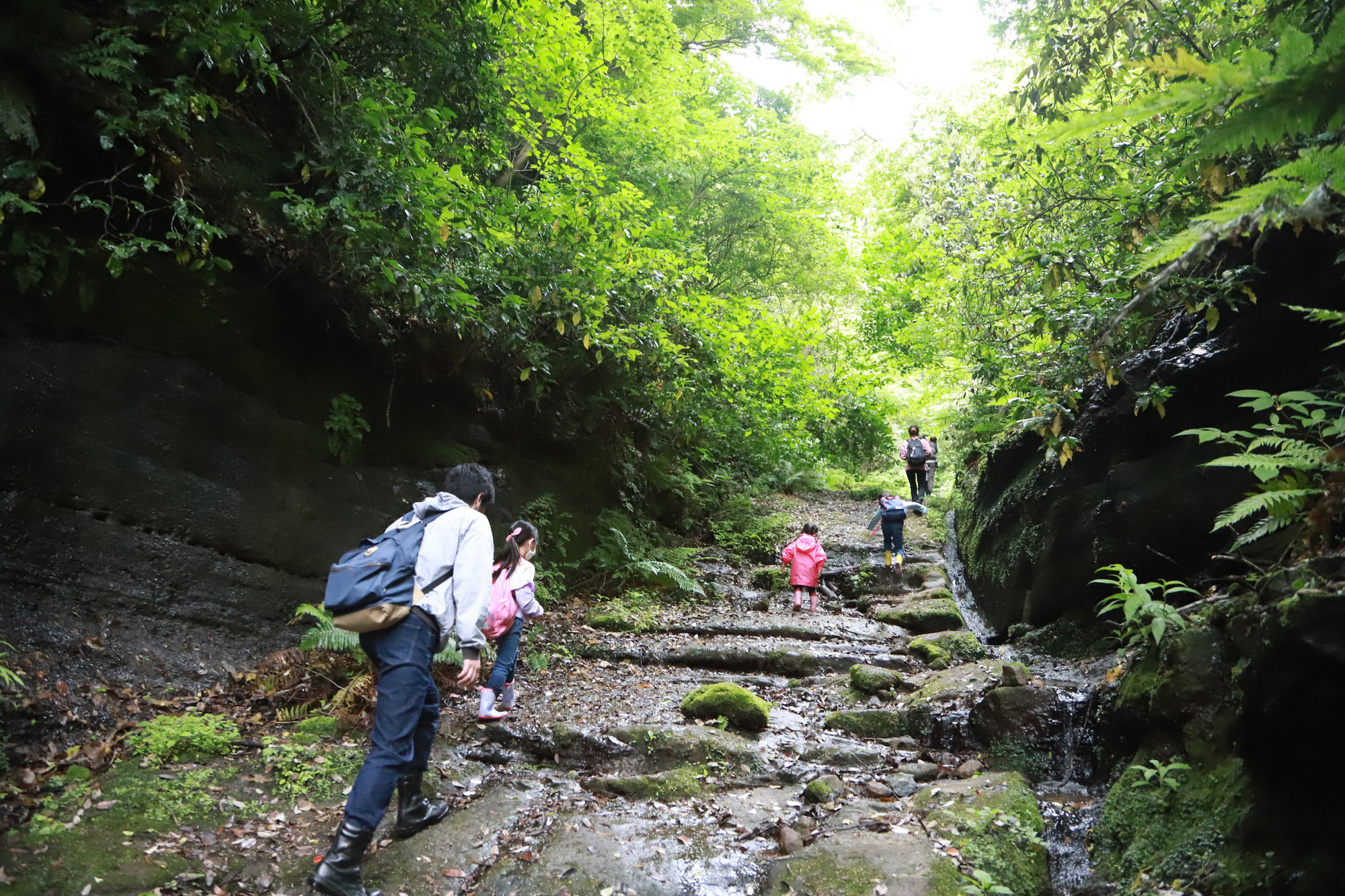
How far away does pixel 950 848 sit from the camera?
4477 mm

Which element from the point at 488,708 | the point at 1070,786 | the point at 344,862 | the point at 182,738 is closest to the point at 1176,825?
the point at 1070,786

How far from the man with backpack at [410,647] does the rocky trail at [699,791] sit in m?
0.38

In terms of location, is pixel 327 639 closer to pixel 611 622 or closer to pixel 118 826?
pixel 118 826

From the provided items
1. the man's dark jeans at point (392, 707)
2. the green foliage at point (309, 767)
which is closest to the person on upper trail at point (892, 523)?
the green foliage at point (309, 767)

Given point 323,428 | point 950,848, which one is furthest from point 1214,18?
point 323,428

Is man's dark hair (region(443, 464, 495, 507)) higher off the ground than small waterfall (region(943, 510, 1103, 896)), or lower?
higher

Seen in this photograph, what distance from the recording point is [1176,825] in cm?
440

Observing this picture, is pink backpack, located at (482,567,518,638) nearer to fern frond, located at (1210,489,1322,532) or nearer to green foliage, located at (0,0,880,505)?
green foliage, located at (0,0,880,505)

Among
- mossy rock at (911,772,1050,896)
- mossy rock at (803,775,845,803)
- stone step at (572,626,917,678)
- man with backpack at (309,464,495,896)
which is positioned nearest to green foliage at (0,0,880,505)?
man with backpack at (309,464,495,896)

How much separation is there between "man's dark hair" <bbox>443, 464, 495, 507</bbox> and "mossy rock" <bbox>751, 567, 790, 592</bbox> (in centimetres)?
884

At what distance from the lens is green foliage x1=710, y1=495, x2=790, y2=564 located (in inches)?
588

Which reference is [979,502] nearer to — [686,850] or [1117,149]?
[1117,149]

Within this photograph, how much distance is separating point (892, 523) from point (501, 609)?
8614 mm

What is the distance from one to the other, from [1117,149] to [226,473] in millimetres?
9730
